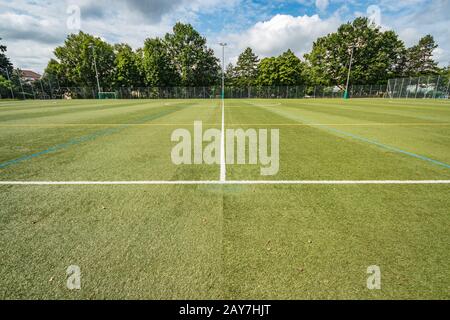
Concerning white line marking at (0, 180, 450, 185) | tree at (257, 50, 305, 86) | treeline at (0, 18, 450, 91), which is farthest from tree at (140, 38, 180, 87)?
white line marking at (0, 180, 450, 185)

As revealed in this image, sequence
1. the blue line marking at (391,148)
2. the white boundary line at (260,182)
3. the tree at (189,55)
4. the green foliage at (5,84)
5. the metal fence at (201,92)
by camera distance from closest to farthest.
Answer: the white boundary line at (260,182) < the blue line marking at (391,148) < the green foliage at (5,84) < the metal fence at (201,92) < the tree at (189,55)

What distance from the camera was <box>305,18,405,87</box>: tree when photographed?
58188 millimetres

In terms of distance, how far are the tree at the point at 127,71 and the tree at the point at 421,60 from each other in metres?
81.8

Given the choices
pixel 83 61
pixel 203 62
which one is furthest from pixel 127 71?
pixel 203 62

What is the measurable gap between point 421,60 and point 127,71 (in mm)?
90067

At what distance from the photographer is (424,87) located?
40344 millimetres

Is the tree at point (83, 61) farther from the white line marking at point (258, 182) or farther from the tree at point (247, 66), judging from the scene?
the white line marking at point (258, 182)

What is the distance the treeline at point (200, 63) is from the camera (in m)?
57.3

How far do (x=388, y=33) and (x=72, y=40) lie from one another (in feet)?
285

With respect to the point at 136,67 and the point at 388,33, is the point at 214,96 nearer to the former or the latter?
the point at 136,67

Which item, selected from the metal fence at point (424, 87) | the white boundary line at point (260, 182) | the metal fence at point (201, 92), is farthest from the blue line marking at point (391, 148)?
the metal fence at point (201, 92)

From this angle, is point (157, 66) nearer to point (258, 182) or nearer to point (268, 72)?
point (268, 72)

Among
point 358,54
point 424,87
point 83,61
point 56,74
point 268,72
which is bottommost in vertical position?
point 424,87
